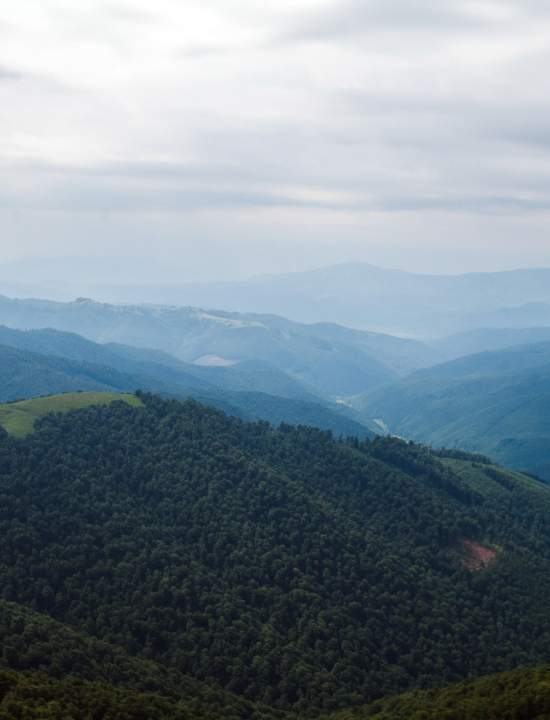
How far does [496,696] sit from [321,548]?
51.6 meters

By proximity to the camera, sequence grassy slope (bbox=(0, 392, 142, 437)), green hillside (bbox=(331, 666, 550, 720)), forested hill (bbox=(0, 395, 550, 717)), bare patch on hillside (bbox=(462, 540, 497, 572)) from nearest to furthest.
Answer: green hillside (bbox=(331, 666, 550, 720))
forested hill (bbox=(0, 395, 550, 717))
bare patch on hillside (bbox=(462, 540, 497, 572))
grassy slope (bbox=(0, 392, 142, 437))

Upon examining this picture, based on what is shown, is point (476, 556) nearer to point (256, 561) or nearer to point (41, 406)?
point (256, 561)

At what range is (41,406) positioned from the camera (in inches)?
6201

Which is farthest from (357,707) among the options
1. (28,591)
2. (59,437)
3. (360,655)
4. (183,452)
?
(59,437)

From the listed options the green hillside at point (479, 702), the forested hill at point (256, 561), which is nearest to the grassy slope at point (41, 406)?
the forested hill at point (256, 561)

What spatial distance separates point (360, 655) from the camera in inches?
4038

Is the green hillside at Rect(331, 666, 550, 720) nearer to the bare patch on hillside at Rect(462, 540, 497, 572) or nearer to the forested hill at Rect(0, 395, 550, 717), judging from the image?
the forested hill at Rect(0, 395, 550, 717)

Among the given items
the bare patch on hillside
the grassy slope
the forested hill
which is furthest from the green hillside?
the grassy slope

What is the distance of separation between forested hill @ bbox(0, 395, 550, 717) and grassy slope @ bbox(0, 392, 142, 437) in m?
3.54

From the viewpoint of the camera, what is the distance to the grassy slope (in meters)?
145

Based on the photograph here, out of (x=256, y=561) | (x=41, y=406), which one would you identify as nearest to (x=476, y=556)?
(x=256, y=561)

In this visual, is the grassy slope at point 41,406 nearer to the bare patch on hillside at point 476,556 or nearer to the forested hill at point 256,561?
the forested hill at point 256,561

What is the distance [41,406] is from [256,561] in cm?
6428

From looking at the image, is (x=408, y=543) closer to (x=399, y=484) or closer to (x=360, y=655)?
(x=399, y=484)
